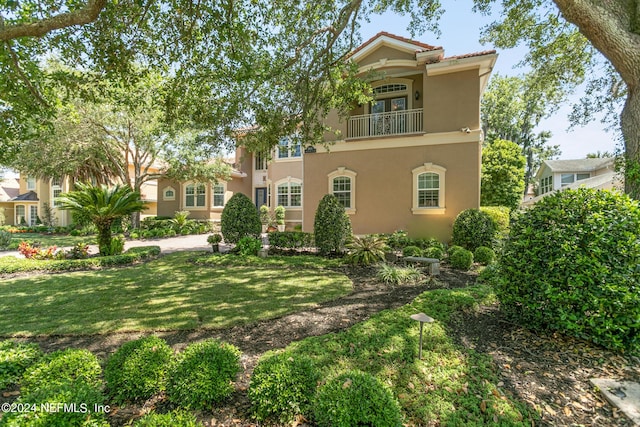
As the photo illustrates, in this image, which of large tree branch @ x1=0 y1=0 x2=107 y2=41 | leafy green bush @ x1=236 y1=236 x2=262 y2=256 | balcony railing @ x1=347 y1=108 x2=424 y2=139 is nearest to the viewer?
large tree branch @ x1=0 y1=0 x2=107 y2=41

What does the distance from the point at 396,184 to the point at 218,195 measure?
632 inches

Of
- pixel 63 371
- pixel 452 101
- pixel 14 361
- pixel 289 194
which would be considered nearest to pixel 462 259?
pixel 452 101

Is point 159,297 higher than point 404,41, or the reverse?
point 404,41

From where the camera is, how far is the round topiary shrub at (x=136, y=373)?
8.22ft

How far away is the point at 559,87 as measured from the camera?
38.0 ft

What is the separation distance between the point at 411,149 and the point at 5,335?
12.6 metres

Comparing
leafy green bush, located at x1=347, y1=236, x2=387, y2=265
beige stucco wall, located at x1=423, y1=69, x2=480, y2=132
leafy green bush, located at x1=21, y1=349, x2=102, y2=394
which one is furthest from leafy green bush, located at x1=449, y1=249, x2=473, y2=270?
leafy green bush, located at x1=21, y1=349, x2=102, y2=394

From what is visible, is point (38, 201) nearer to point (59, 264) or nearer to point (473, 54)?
point (59, 264)

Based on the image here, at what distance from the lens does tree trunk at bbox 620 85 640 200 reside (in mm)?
4660

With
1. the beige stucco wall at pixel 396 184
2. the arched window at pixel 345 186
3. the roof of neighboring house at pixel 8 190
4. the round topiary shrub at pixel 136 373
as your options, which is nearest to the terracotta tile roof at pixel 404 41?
the beige stucco wall at pixel 396 184

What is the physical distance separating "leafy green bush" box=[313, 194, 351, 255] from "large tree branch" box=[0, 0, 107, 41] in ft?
23.8

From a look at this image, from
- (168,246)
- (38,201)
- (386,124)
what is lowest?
(168,246)

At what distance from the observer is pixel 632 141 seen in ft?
15.6

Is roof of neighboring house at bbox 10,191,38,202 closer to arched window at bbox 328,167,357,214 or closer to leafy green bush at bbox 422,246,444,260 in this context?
arched window at bbox 328,167,357,214
